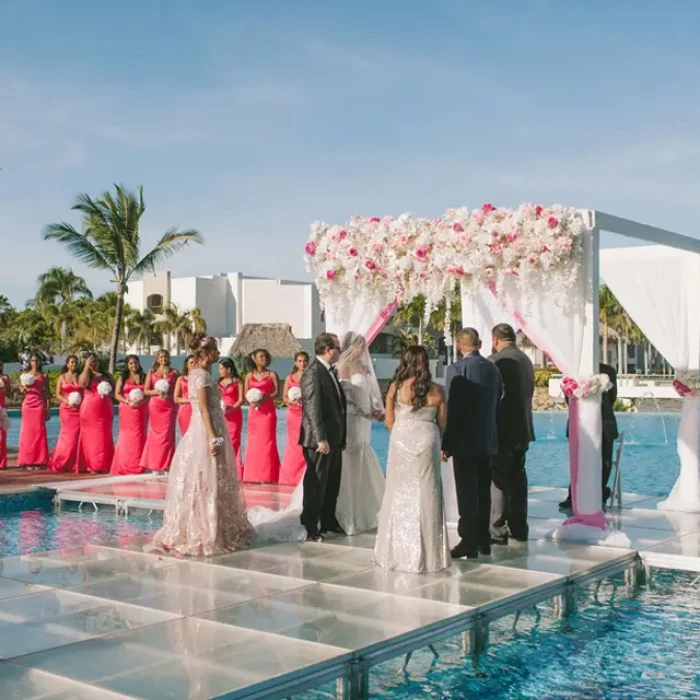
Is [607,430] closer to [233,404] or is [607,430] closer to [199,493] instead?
[199,493]

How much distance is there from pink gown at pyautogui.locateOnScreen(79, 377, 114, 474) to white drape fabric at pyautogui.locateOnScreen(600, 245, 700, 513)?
721cm

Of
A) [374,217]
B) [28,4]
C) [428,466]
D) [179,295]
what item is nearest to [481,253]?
[374,217]

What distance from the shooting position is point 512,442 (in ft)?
26.0

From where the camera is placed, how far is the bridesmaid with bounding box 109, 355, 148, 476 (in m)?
13.0

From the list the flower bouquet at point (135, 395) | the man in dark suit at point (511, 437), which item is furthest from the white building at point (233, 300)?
the man in dark suit at point (511, 437)

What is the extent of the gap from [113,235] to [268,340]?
941 inches

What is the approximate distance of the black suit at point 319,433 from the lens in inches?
313

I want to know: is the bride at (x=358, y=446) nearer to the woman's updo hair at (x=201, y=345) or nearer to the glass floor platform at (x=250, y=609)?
the glass floor platform at (x=250, y=609)

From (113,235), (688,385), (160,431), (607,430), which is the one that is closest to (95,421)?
(160,431)

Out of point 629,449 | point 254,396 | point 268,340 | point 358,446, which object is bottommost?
point 629,449

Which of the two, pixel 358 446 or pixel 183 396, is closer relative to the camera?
pixel 358 446

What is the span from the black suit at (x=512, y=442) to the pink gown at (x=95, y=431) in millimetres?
7137

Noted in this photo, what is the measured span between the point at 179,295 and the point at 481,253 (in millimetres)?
52073

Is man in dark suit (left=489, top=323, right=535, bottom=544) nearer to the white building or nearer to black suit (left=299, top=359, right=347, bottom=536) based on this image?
black suit (left=299, top=359, right=347, bottom=536)
